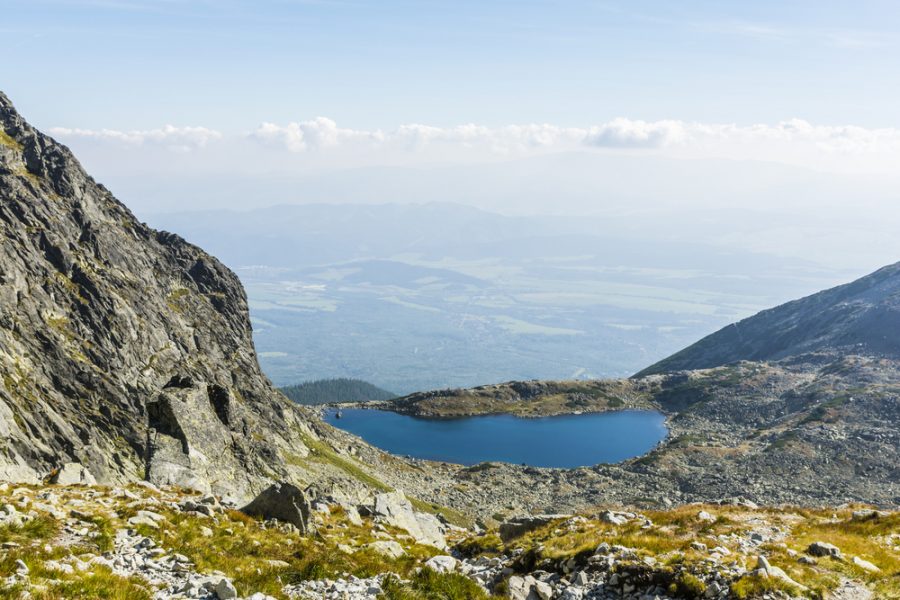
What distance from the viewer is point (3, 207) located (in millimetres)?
90312

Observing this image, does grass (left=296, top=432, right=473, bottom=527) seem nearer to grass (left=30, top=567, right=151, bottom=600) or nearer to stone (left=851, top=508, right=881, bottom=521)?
stone (left=851, top=508, right=881, bottom=521)

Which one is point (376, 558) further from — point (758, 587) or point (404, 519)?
point (758, 587)

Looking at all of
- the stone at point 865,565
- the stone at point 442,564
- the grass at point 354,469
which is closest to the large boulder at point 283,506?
the stone at point 442,564

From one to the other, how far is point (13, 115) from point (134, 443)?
81.3m

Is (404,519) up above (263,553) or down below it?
below

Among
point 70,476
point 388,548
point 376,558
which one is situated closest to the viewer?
point 376,558

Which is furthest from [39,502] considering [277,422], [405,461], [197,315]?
[405,461]

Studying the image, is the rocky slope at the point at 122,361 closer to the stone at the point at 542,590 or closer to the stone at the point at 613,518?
the stone at the point at 542,590

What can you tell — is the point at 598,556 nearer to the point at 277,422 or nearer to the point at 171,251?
the point at 277,422

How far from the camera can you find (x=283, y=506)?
30.8m

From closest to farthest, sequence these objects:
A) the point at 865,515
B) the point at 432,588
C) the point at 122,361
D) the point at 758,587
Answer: the point at 758,587 → the point at 432,588 → the point at 865,515 → the point at 122,361

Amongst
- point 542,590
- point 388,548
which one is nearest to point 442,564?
point 388,548

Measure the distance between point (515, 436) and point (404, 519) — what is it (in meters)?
142

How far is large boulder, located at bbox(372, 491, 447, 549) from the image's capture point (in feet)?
127
